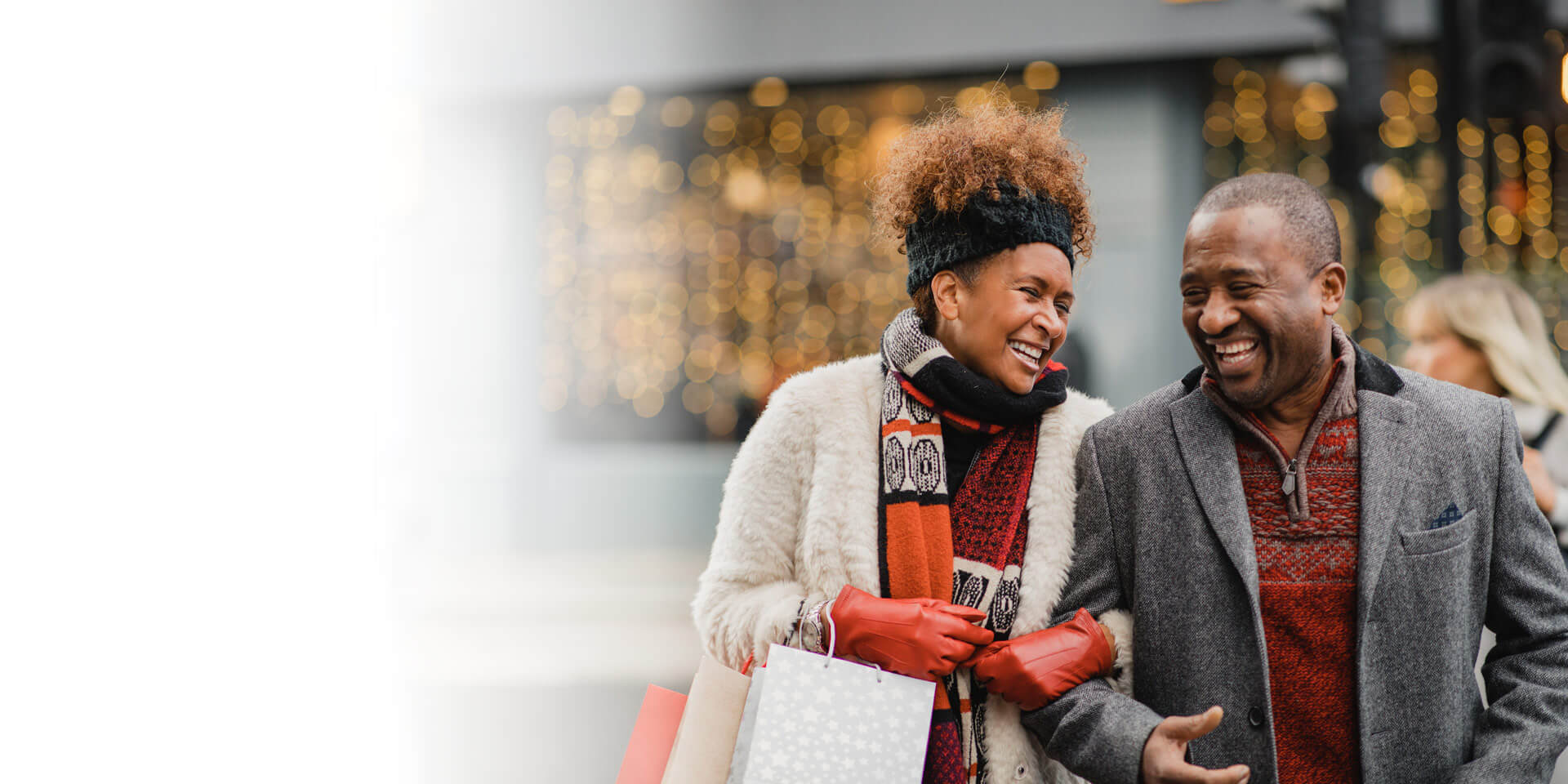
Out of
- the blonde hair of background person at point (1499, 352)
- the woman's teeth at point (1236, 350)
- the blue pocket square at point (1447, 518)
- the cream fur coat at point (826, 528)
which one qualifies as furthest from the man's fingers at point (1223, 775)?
the blonde hair of background person at point (1499, 352)

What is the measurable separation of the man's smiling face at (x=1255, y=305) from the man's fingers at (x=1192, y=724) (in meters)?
0.51

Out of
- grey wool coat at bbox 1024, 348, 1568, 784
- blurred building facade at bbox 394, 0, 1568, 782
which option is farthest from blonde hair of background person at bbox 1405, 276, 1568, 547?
blurred building facade at bbox 394, 0, 1568, 782

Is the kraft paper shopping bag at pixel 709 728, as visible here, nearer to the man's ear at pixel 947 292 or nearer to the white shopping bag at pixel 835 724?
the white shopping bag at pixel 835 724

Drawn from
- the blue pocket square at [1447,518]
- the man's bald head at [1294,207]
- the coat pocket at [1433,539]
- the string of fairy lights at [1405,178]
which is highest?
the string of fairy lights at [1405,178]

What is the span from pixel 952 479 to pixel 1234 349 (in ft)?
1.78

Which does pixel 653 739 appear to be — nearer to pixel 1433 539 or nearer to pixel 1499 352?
pixel 1433 539

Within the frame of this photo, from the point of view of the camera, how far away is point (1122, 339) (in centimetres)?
561

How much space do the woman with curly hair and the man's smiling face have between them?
308 mm

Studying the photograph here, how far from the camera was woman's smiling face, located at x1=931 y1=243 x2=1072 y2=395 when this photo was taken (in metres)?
1.98

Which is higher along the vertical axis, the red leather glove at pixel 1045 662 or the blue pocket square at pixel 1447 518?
the blue pocket square at pixel 1447 518

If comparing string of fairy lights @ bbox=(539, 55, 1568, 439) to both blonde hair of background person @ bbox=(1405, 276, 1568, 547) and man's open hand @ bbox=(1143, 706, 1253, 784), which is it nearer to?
blonde hair of background person @ bbox=(1405, 276, 1568, 547)

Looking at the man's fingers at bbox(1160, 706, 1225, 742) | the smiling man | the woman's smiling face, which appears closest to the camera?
the man's fingers at bbox(1160, 706, 1225, 742)

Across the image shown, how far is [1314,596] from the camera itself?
1.71 m

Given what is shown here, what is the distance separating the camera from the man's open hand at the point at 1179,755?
159 centimetres
